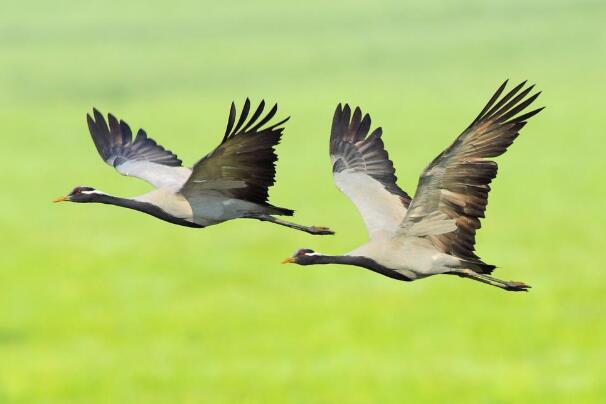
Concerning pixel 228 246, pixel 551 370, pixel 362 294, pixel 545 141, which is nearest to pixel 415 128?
pixel 545 141

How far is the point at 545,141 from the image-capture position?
167 meters

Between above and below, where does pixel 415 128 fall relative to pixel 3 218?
above

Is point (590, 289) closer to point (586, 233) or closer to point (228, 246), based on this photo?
point (586, 233)

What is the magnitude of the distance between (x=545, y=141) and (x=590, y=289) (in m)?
49.9

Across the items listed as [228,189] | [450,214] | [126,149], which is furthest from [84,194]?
[126,149]

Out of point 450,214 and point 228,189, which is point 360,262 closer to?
point 450,214

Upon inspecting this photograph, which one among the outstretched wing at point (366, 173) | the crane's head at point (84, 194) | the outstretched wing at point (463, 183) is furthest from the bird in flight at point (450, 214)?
the crane's head at point (84, 194)

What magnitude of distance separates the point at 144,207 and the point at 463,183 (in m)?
Answer: 2.90

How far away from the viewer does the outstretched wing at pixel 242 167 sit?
14000 mm

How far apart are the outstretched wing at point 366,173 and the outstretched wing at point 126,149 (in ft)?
7.23

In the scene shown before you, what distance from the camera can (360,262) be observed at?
1309 centimetres

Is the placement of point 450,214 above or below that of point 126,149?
below

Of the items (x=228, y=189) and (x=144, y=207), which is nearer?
(x=144, y=207)

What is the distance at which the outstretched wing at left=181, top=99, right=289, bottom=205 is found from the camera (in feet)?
45.9
